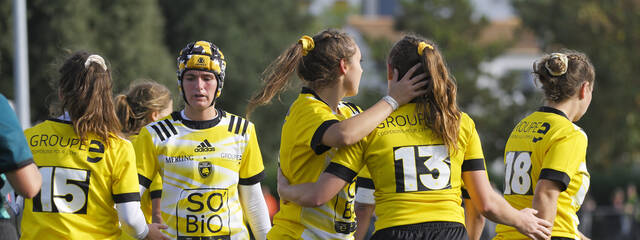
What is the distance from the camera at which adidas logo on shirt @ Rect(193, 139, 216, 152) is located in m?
4.91

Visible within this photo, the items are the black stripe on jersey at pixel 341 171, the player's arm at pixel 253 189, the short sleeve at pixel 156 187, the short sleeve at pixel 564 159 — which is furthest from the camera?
the short sleeve at pixel 156 187

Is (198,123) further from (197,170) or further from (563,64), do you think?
(563,64)

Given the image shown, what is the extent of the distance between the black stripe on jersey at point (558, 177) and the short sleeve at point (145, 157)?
2.27 meters

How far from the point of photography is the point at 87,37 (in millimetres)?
26016

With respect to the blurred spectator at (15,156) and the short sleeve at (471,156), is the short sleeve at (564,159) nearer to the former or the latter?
the short sleeve at (471,156)

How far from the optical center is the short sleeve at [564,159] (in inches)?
188

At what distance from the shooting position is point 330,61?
4.56 meters

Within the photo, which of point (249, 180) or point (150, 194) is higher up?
point (249, 180)

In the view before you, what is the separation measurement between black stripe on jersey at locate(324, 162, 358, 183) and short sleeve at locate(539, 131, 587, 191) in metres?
1.29

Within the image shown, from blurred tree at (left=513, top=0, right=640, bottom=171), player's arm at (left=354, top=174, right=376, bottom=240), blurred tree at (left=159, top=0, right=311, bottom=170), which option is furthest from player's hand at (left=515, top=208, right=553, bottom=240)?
blurred tree at (left=159, top=0, right=311, bottom=170)

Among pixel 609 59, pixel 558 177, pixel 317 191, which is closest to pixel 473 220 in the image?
pixel 558 177

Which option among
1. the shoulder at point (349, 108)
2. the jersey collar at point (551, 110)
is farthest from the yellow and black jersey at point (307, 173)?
the jersey collar at point (551, 110)

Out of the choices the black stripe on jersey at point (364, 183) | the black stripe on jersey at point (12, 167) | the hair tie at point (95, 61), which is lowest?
the black stripe on jersey at point (364, 183)

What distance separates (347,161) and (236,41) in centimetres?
3026
